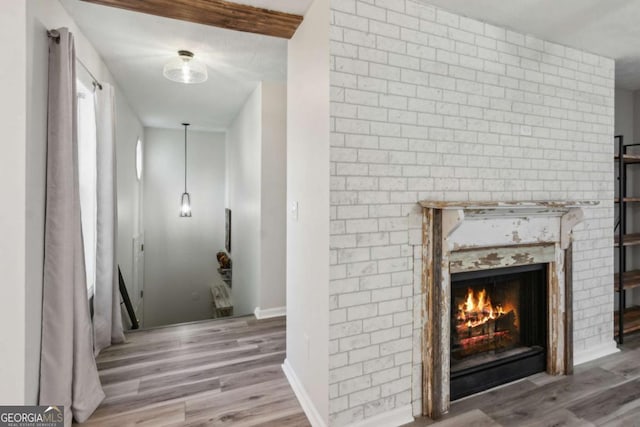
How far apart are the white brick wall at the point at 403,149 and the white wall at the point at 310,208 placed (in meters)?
0.08

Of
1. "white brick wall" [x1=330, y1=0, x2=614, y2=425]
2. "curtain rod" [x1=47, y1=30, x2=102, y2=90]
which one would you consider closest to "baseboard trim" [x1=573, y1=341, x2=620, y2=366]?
"white brick wall" [x1=330, y1=0, x2=614, y2=425]

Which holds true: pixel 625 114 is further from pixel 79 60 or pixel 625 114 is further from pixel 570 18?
pixel 79 60

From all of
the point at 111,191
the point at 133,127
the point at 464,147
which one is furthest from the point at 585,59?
the point at 133,127

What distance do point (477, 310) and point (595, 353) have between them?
133 cm

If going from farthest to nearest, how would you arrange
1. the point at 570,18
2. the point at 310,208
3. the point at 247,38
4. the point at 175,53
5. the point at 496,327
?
the point at 175,53 → the point at 247,38 → the point at 496,327 → the point at 570,18 → the point at 310,208

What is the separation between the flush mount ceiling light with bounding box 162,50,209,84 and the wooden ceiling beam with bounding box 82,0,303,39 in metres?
0.73

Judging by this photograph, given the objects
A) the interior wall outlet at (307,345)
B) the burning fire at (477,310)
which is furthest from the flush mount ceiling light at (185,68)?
the burning fire at (477,310)

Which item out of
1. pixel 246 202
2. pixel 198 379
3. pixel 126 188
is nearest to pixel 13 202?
pixel 198 379

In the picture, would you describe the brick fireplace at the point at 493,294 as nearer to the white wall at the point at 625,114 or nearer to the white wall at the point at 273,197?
the white wall at the point at 273,197

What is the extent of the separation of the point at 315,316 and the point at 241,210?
302 cm

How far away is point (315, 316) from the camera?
2.08 metres

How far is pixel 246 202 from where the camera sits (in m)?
4.45

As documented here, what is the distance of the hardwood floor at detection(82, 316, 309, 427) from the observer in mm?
2068

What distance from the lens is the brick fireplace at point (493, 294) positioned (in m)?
2.06
